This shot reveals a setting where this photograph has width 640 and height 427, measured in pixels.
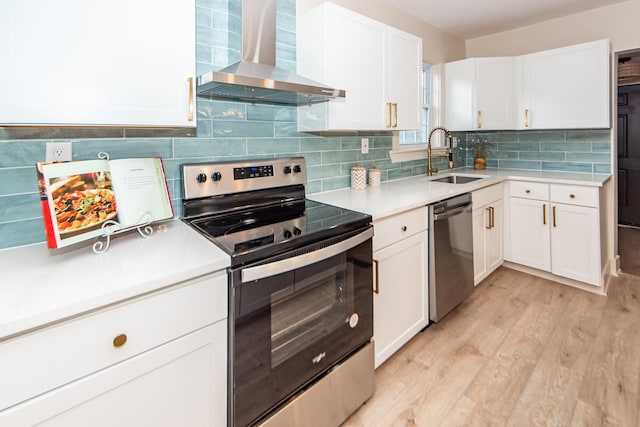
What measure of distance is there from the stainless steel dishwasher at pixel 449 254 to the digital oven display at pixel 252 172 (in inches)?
40.4

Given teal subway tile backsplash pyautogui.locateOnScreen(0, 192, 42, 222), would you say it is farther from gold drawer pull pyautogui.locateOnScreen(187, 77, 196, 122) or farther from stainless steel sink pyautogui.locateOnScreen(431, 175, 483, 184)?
stainless steel sink pyautogui.locateOnScreen(431, 175, 483, 184)

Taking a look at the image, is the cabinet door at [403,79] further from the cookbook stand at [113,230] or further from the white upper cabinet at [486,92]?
the cookbook stand at [113,230]

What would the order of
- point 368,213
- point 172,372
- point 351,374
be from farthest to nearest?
point 368,213 → point 351,374 → point 172,372

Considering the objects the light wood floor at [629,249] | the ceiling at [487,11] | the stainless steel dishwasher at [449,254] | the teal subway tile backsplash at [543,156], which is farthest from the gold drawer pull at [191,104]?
the light wood floor at [629,249]

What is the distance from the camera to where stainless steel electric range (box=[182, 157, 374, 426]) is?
1.16 m

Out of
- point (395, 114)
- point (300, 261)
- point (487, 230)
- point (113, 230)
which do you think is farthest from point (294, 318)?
point (487, 230)

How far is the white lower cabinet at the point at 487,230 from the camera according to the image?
8.95 feet

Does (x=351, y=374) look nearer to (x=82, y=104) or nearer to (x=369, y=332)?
(x=369, y=332)

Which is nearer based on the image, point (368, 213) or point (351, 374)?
point (351, 374)

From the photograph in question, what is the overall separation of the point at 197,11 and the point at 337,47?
746 millimetres

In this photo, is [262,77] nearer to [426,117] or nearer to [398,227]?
[398,227]

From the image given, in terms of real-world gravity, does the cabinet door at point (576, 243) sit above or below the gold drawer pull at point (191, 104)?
below

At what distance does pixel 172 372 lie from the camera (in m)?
1.03

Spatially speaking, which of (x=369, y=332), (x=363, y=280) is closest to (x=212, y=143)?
(x=363, y=280)
